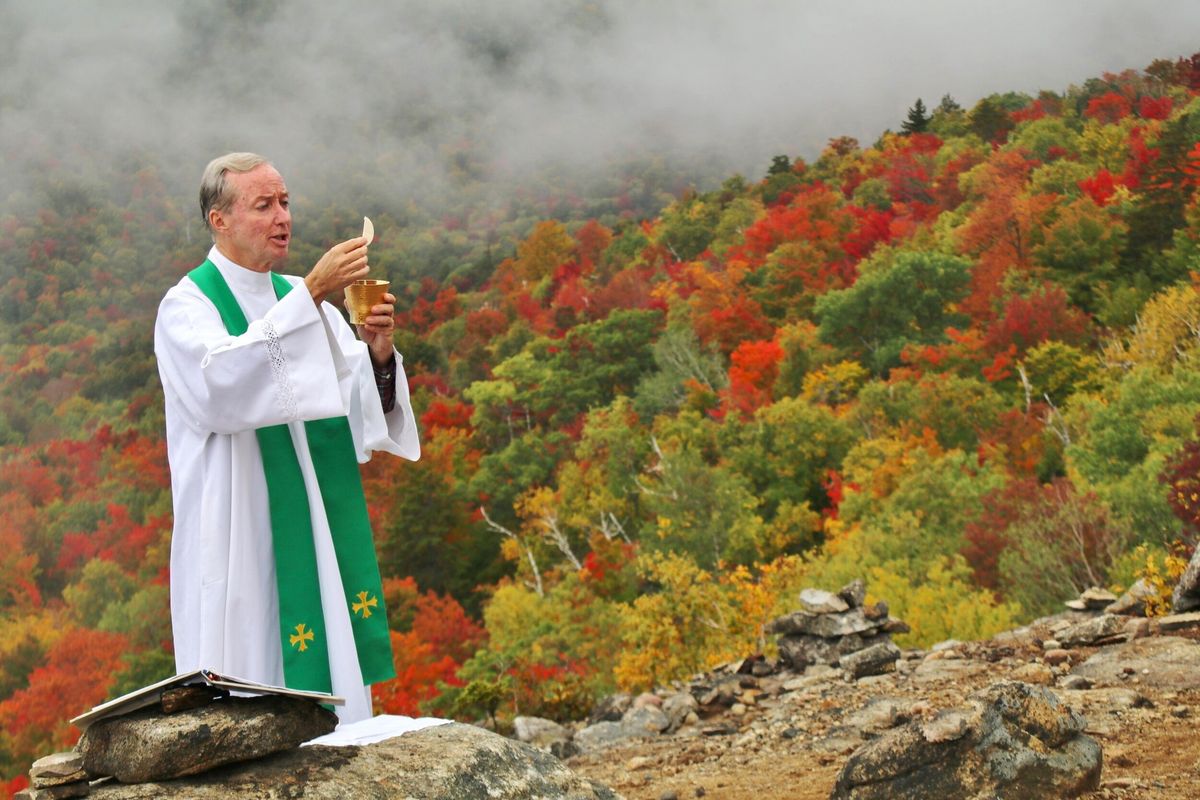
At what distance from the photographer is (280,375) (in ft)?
8.63

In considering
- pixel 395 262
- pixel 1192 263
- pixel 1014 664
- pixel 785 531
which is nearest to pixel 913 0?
pixel 395 262

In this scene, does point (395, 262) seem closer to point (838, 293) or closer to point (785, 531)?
point (838, 293)

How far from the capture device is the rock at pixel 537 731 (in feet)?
30.5

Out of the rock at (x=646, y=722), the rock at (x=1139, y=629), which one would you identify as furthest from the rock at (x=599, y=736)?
the rock at (x=1139, y=629)

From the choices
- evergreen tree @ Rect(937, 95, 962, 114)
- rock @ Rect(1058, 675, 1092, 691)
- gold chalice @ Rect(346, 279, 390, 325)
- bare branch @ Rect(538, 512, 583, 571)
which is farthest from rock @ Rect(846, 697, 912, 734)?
evergreen tree @ Rect(937, 95, 962, 114)

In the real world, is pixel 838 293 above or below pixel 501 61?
below

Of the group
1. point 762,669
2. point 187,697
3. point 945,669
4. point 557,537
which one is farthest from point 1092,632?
point 557,537

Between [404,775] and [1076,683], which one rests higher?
[404,775]

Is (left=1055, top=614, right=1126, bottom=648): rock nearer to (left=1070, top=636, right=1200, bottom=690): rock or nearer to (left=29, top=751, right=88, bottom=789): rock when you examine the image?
(left=1070, top=636, right=1200, bottom=690): rock

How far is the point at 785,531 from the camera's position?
25.9 m

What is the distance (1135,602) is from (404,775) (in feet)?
22.3

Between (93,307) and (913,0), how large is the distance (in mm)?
44958

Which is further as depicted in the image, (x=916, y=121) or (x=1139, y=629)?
(x=916, y=121)

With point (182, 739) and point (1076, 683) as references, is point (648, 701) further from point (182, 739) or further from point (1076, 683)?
point (182, 739)
